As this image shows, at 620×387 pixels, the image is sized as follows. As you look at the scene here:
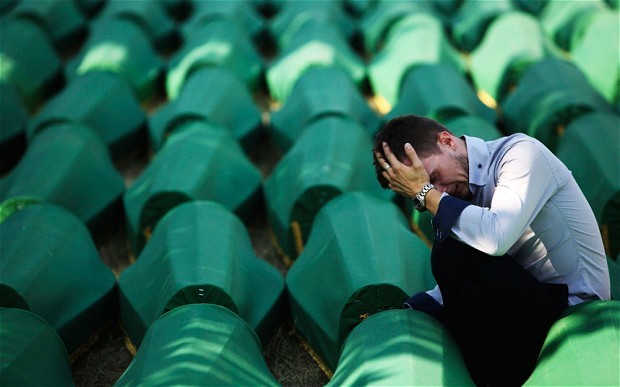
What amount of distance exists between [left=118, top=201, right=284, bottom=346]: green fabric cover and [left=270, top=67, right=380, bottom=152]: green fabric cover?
2.88 ft

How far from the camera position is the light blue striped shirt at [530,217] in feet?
6.04

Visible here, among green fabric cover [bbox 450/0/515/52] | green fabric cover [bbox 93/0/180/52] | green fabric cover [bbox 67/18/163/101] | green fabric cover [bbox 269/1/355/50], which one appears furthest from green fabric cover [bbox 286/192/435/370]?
→ green fabric cover [bbox 93/0/180/52]

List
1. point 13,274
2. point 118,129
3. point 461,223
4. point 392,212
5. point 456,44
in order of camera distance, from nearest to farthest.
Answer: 1. point 461,223
2. point 13,274
3. point 392,212
4. point 118,129
5. point 456,44

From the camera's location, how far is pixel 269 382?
6.63 ft

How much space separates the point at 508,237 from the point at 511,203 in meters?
0.07

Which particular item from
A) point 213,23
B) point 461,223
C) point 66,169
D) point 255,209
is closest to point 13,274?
point 66,169

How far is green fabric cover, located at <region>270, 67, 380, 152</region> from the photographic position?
11.5 ft

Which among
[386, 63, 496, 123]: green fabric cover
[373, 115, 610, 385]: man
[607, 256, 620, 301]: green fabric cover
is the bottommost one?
[386, 63, 496, 123]: green fabric cover

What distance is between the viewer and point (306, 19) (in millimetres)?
4492

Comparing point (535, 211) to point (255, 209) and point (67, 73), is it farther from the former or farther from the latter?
point (67, 73)

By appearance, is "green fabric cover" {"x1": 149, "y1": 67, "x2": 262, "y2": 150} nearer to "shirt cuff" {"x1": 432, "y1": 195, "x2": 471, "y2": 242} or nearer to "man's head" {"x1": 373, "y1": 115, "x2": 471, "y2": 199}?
"man's head" {"x1": 373, "y1": 115, "x2": 471, "y2": 199}

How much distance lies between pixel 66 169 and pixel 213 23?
5.38ft

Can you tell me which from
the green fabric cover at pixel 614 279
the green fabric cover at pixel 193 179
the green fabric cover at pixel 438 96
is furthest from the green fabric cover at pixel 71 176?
the green fabric cover at pixel 614 279

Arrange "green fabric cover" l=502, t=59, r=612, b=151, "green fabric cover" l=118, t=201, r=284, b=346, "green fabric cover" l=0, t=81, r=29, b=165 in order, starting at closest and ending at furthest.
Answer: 1. "green fabric cover" l=118, t=201, r=284, b=346
2. "green fabric cover" l=502, t=59, r=612, b=151
3. "green fabric cover" l=0, t=81, r=29, b=165
